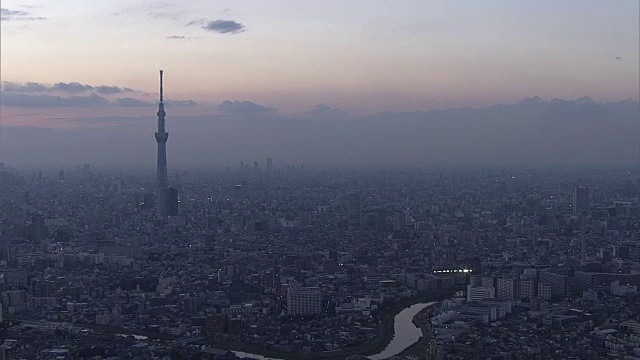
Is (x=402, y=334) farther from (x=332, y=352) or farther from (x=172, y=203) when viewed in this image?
(x=172, y=203)

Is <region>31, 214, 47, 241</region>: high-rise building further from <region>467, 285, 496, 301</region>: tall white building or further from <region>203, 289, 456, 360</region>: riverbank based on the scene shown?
<region>467, 285, 496, 301</region>: tall white building

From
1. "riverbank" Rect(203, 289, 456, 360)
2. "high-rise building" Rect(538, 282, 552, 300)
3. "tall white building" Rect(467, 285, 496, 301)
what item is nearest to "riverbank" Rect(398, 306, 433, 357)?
"riverbank" Rect(203, 289, 456, 360)

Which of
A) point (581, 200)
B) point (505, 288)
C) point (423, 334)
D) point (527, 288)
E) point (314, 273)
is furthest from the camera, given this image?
point (581, 200)

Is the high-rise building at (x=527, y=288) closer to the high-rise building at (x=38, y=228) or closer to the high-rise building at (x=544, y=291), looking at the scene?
the high-rise building at (x=544, y=291)

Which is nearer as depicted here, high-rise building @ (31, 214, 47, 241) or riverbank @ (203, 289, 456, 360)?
riverbank @ (203, 289, 456, 360)

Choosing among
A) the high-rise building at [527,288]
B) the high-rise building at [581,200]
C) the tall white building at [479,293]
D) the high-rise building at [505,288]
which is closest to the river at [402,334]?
the tall white building at [479,293]

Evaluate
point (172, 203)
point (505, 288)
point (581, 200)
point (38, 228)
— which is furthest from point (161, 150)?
point (505, 288)
